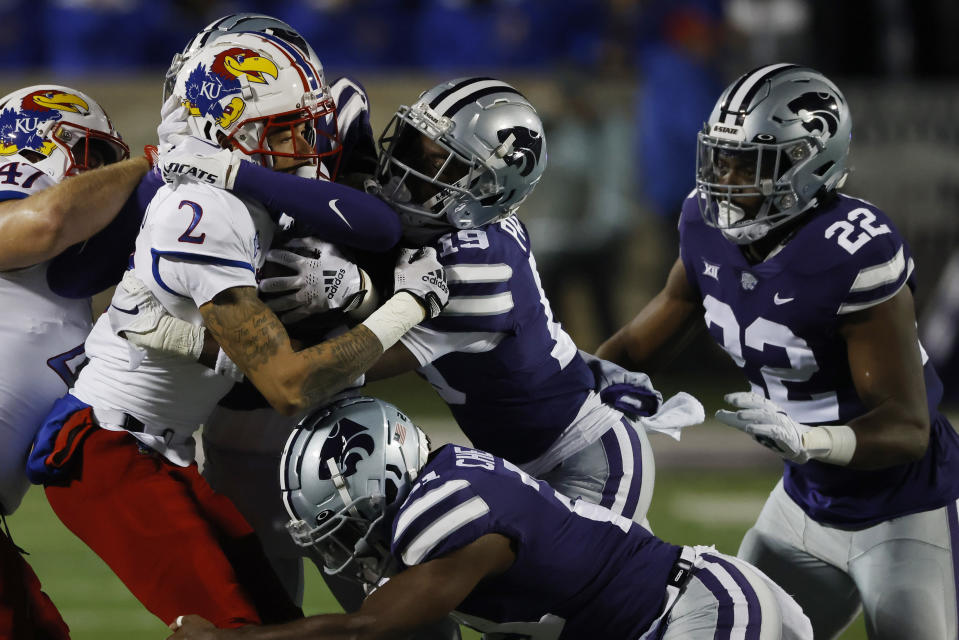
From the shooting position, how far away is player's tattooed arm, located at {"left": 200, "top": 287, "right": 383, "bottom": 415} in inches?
116

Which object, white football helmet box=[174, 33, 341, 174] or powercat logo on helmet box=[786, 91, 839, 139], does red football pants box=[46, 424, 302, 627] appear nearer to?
white football helmet box=[174, 33, 341, 174]

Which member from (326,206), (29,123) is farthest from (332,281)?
(29,123)

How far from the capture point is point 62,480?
3129mm

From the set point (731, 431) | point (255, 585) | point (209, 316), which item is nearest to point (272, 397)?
point (209, 316)

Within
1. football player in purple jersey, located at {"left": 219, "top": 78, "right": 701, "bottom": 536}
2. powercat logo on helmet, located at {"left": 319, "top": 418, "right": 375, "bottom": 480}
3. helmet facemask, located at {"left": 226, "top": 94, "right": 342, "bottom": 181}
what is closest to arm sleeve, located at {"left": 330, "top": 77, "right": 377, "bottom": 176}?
football player in purple jersey, located at {"left": 219, "top": 78, "right": 701, "bottom": 536}

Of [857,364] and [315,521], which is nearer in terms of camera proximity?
[315,521]

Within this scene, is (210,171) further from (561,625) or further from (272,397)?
(561,625)

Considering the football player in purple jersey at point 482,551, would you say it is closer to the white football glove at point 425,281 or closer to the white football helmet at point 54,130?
the white football glove at point 425,281

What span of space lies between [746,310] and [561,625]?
3.84 feet

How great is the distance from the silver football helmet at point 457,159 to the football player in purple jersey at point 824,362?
604mm

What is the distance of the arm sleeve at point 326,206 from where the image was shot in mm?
3045

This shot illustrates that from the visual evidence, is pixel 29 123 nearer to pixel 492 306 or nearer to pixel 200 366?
pixel 200 366

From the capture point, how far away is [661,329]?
406 cm

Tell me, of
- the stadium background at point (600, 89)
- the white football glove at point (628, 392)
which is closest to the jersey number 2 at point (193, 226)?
the white football glove at point (628, 392)
